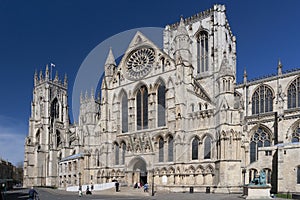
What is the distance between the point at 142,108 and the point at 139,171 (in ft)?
29.3

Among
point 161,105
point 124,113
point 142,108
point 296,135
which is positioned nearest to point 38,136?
point 124,113

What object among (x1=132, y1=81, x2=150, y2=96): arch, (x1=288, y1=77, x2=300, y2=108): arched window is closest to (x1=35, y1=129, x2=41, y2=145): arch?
(x1=132, y1=81, x2=150, y2=96): arch

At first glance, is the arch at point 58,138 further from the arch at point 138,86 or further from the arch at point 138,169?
the arch at point 138,169

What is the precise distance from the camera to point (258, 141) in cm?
4659

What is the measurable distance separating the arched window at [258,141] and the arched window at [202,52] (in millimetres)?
13611

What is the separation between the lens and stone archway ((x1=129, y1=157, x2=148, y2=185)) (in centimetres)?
4203

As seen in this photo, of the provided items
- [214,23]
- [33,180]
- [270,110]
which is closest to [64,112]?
[33,180]

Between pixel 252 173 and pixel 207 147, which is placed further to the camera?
pixel 252 173

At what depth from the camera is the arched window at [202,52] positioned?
173 ft

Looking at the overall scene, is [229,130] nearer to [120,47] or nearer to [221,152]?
[221,152]

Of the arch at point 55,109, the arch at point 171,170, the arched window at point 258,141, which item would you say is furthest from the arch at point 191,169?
the arch at point 55,109

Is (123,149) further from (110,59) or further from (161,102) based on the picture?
(110,59)

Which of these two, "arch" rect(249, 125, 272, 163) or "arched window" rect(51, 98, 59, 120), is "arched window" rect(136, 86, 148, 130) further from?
"arched window" rect(51, 98, 59, 120)

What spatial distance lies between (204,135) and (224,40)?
70.1 feet
